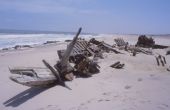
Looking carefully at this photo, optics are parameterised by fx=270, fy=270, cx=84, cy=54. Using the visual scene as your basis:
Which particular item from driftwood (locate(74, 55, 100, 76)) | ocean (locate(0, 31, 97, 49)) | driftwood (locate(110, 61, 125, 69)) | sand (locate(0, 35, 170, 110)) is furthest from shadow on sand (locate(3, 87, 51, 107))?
ocean (locate(0, 31, 97, 49))

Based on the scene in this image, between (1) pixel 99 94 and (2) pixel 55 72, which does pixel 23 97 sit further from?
(1) pixel 99 94

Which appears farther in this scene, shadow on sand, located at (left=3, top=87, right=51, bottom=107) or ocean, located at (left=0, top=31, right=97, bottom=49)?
ocean, located at (left=0, top=31, right=97, bottom=49)

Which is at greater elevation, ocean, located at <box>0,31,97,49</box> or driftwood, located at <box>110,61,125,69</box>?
driftwood, located at <box>110,61,125,69</box>

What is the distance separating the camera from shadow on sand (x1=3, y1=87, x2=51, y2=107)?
7372 mm

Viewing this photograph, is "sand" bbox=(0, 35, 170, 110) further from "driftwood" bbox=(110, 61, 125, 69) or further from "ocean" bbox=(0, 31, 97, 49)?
"ocean" bbox=(0, 31, 97, 49)

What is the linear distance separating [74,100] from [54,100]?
577 mm

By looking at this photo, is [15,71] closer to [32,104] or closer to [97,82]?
[32,104]

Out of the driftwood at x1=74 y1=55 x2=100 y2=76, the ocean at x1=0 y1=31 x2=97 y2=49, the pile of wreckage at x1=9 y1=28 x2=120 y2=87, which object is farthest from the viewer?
the ocean at x1=0 y1=31 x2=97 y2=49

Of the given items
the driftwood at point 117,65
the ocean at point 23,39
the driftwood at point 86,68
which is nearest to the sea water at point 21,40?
the ocean at point 23,39

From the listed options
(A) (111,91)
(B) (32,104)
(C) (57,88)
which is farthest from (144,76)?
(B) (32,104)

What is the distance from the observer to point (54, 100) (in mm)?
7441

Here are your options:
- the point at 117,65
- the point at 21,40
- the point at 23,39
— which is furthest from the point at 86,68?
the point at 23,39

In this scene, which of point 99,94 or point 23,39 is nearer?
point 99,94

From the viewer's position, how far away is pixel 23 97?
7.83 metres
